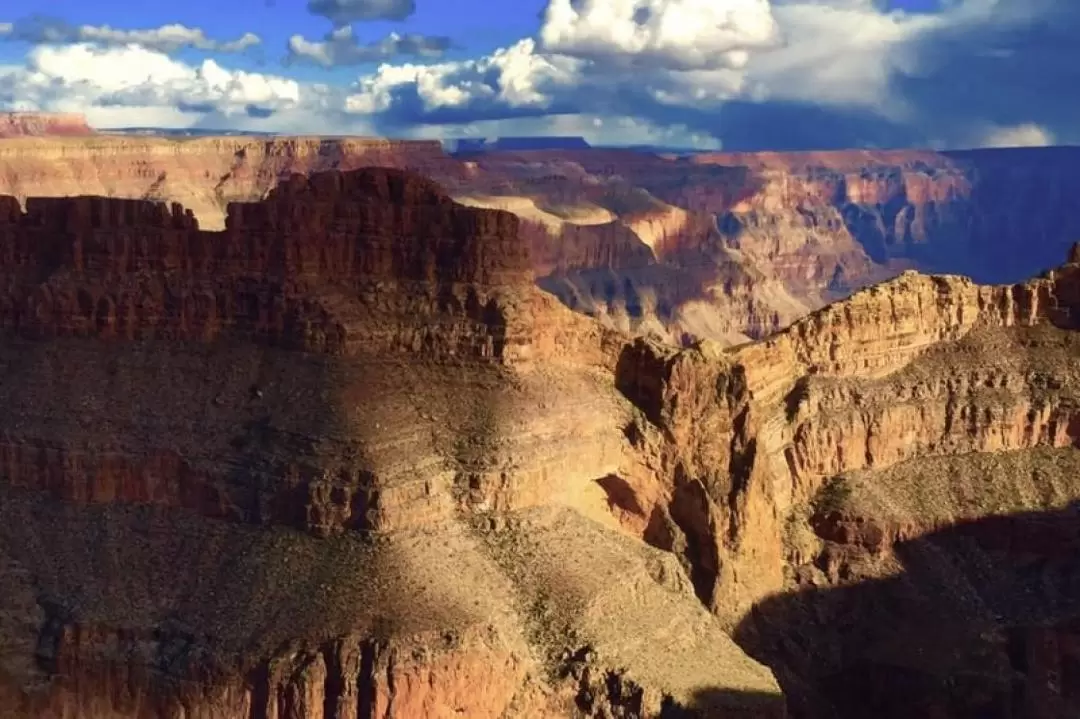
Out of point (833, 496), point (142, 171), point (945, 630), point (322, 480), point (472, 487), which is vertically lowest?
point (945, 630)

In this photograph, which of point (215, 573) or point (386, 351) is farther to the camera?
point (386, 351)

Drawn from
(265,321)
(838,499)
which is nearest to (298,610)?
(265,321)

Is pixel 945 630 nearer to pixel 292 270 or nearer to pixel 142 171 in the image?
pixel 292 270

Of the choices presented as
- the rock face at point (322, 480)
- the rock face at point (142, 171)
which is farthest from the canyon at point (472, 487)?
the rock face at point (142, 171)

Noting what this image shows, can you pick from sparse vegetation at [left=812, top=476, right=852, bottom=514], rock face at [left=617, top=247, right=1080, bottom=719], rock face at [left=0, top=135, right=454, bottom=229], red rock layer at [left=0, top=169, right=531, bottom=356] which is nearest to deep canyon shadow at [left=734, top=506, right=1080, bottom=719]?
rock face at [left=617, top=247, right=1080, bottom=719]

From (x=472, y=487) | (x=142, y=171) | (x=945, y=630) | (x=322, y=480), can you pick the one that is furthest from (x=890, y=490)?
(x=142, y=171)

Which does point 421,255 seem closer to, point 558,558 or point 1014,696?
point 558,558

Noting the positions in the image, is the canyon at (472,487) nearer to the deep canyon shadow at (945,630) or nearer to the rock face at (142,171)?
the deep canyon shadow at (945,630)
